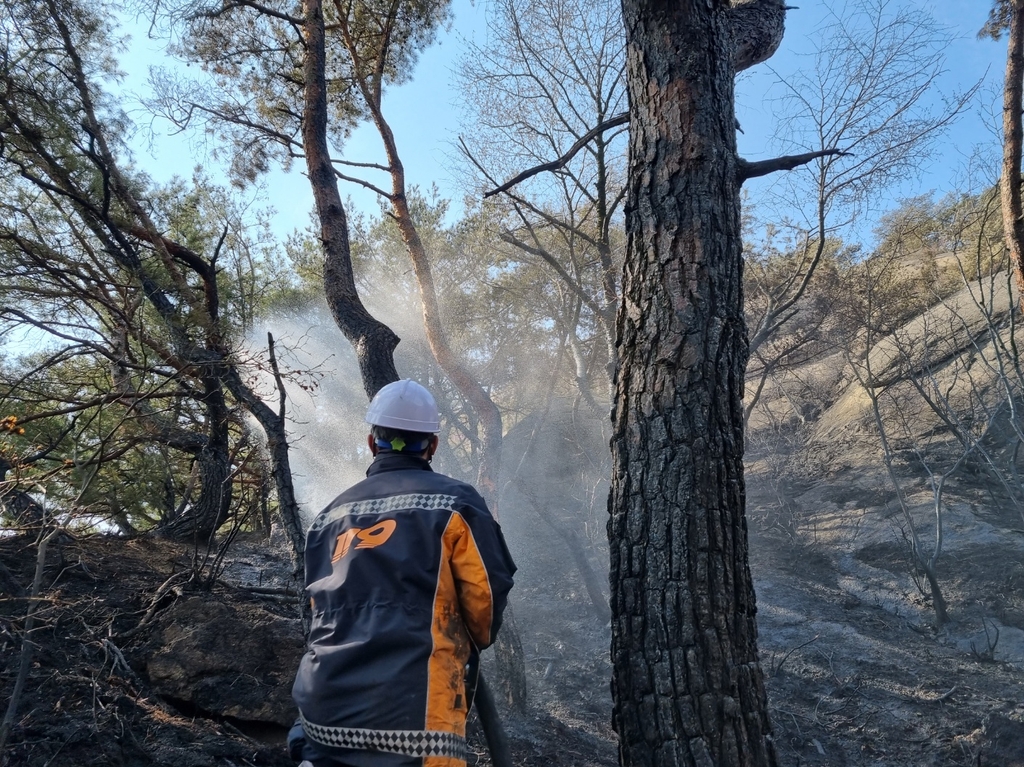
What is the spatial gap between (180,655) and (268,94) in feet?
18.8

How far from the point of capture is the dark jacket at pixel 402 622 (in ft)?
6.23

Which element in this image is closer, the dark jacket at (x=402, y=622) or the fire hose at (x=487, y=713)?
the dark jacket at (x=402, y=622)

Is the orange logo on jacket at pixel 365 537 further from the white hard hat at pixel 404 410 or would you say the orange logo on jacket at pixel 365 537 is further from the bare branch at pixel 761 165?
the bare branch at pixel 761 165

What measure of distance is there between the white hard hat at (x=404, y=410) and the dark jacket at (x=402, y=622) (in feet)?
0.90

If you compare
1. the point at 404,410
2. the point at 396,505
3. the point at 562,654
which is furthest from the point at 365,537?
the point at 562,654

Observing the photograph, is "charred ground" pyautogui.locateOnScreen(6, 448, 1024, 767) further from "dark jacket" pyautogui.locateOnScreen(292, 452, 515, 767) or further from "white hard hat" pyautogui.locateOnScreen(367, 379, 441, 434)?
"white hard hat" pyautogui.locateOnScreen(367, 379, 441, 434)

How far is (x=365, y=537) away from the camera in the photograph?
2098 millimetres

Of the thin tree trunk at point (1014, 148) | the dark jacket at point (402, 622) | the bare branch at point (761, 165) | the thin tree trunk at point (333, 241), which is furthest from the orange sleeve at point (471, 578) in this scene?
the thin tree trunk at point (1014, 148)

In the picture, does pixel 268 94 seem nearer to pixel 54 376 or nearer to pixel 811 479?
pixel 54 376

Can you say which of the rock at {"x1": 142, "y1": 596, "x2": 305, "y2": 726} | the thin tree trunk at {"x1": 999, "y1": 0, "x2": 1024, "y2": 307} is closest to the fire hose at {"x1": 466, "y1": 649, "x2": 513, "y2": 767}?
the rock at {"x1": 142, "y1": 596, "x2": 305, "y2": 726}

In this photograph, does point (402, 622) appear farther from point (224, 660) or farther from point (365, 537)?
point (224, 660)

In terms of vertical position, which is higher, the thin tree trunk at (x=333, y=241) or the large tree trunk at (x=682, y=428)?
the thin tree trunk at (x=333, y=241)

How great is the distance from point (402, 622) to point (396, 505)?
376mm

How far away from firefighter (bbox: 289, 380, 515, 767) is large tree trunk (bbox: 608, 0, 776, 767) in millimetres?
570
